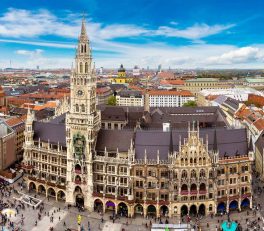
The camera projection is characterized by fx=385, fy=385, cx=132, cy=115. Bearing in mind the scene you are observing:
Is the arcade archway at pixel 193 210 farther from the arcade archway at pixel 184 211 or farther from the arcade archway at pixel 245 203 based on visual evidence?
the arcade archway at pixel 245 203

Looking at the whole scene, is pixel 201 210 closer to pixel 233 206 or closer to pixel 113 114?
pixel 233 206

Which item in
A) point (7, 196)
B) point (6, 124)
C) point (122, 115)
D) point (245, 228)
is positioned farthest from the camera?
point (122, 115)

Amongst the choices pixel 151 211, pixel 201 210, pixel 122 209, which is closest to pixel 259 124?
pixel 201 210

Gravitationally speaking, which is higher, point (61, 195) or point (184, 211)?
point (61, 195)

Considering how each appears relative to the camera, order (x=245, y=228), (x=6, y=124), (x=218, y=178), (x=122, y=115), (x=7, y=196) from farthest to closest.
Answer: (x=122, y=115) < (x=6, y=124) < (x=7, y=196) < (x=218, y=178) < (x=245, y=228)

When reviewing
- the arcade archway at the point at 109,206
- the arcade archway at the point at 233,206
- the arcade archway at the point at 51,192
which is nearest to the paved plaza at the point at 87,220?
the arcade archway at the point at 109,206

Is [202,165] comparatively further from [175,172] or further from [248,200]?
[248,200]

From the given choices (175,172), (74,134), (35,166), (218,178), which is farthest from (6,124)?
(218,178)
